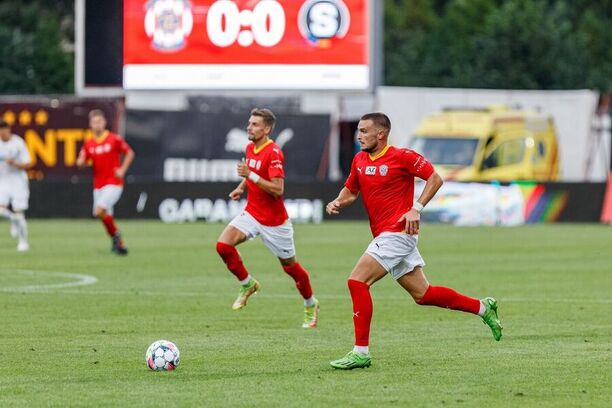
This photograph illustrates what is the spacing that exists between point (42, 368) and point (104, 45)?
22.9m

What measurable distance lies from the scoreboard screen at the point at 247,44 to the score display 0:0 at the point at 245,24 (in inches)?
0.8

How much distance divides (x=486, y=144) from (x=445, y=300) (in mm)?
28171

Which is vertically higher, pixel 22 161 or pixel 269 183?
pixel 269 183

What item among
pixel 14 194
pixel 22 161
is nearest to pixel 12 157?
pixel 22 161

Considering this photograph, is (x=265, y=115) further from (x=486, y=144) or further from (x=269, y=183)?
(x=486, y=144)

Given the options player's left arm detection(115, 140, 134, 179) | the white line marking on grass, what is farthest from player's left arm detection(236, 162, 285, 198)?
player's left arm detection(115, 140, 134, 179)

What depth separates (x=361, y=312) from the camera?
11508mm

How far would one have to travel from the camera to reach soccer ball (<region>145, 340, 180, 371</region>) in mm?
11086

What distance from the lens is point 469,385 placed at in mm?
10445

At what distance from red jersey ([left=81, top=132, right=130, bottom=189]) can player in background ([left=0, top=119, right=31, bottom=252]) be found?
1449 mm

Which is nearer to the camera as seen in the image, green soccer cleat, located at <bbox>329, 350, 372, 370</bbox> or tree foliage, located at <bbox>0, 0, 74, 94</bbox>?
green soccer cleat, located at <bbox>329, 350, 372, 370</bbox>

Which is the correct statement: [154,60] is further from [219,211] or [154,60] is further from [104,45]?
[219,211]

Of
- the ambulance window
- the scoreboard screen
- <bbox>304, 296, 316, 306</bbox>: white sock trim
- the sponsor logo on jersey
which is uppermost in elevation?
the scoreboard screen

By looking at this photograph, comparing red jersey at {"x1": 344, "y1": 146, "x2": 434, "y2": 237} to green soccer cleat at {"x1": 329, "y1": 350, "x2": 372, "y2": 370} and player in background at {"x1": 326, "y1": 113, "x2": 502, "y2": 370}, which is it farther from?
green soccer cleat at {"x1": 329, "y1": 350, "x2": 372, "y2": 370}
